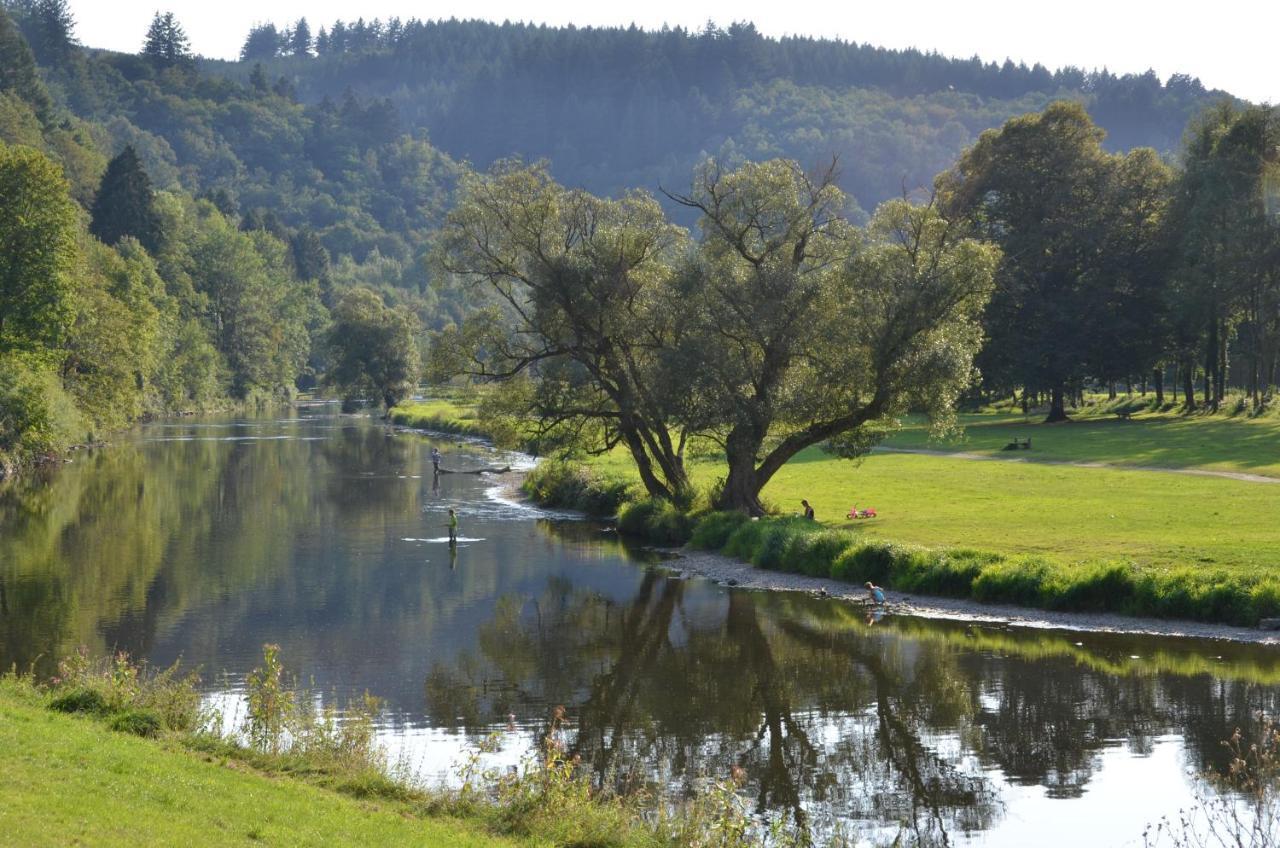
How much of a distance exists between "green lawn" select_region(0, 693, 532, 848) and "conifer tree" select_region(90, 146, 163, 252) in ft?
410

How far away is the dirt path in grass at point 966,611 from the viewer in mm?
30172

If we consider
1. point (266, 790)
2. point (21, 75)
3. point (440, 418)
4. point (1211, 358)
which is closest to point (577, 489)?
point (266, 790)

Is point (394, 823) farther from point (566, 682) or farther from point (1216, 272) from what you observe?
point (1216, 272)

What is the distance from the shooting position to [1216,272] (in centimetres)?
7862

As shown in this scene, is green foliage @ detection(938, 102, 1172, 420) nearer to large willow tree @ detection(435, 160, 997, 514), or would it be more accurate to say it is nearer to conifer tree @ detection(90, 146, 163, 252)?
large willow tree @ detection(435, 160, 997, 514)

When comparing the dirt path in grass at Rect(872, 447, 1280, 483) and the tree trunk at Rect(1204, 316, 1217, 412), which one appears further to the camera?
the tree trunk at Rect(1204, 316, 1217, 412)

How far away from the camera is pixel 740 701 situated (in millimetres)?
25922

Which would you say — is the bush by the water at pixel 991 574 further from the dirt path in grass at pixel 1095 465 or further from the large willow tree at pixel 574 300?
the dirt path in grass at pixel 1095 465

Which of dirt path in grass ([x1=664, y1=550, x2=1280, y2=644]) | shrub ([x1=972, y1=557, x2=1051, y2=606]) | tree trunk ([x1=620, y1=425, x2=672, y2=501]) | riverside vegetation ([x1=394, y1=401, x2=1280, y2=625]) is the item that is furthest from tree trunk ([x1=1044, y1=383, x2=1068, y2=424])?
shrub ([x1=972, y1=557, x2=1051, y2=606])

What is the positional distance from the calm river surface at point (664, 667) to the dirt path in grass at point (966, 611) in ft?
3.06

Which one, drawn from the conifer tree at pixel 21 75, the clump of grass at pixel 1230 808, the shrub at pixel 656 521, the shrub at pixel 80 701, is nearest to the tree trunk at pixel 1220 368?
the shrub at pixel 656 521

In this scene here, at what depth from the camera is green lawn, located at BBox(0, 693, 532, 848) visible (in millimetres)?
13164

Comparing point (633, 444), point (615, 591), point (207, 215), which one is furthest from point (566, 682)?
point (207, 215)

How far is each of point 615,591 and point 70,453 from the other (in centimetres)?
5768
